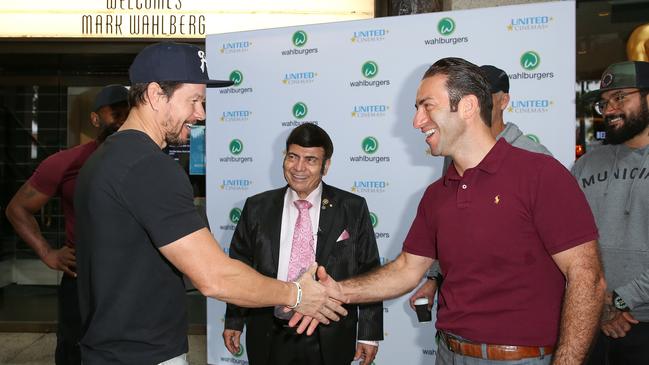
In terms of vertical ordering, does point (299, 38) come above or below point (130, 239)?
above

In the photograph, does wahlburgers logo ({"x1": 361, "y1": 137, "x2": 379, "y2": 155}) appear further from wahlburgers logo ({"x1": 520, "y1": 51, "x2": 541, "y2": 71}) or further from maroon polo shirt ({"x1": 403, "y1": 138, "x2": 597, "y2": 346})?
maroon polo shirt ({"x1": 403, "y1": 138, "x2": 597, "y2": 346})

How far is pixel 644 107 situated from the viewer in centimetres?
320

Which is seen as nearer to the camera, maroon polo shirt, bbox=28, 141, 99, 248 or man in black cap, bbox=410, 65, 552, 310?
man in black cap, bbox=410, 65, 552, 310

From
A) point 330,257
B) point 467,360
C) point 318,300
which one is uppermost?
point 330,257

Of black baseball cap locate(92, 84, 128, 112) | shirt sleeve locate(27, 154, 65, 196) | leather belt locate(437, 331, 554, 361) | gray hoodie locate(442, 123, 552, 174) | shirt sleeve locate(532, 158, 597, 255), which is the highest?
black baseball cap locate(92, 84, 128, 112)

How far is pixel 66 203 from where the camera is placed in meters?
3.74

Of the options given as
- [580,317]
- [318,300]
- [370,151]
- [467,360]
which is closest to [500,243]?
[580,317]

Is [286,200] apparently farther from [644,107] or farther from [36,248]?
[644,107]

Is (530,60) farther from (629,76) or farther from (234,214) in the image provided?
(234,214)

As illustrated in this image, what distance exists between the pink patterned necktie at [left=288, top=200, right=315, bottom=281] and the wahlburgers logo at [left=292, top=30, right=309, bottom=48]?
123 cm

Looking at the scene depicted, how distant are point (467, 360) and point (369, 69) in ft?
7.42

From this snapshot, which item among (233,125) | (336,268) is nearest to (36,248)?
(233,125)

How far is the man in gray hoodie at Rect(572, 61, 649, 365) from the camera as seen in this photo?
2.98m

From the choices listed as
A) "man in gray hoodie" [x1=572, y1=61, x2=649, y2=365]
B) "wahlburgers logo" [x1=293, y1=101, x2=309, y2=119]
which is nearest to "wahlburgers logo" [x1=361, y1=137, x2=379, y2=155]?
"wahlburgers logo" [x1=293, y1=101, x2=309, y2=119]
